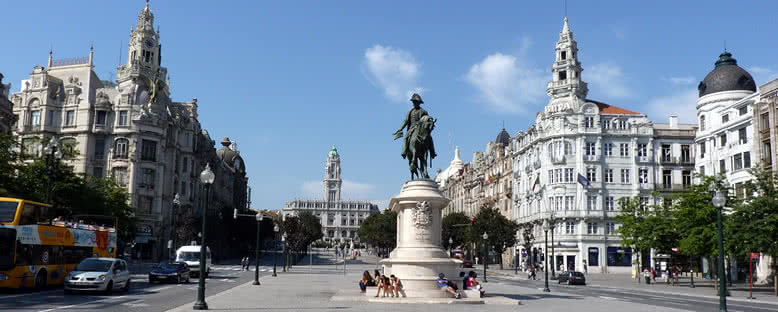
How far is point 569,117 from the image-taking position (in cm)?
Result: 8131

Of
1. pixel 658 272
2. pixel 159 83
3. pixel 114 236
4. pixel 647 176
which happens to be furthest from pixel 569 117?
pixel 114 236

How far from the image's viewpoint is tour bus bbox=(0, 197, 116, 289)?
2675 centimetres

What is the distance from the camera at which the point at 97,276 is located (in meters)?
28.0

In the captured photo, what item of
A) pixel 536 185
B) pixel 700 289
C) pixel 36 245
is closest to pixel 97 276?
pixel 36 245

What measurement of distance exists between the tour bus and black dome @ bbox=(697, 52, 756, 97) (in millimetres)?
60353

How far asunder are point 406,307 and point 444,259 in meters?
4.21

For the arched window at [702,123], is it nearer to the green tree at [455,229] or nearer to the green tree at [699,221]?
the green tree at [699,221]

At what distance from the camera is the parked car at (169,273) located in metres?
39.5

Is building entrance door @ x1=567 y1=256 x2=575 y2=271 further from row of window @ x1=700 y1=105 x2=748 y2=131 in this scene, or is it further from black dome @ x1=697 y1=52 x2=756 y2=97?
black dome @ x1=697 y1=52 x2=756 y2=97

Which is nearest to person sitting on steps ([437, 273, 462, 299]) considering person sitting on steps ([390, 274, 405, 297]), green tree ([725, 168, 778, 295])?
person sitting on steps ([390, 274, 405, 297])

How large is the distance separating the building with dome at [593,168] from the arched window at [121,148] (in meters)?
51.2

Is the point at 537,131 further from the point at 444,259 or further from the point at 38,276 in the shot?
the point at 38,276

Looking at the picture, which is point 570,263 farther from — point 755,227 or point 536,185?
point 755,227

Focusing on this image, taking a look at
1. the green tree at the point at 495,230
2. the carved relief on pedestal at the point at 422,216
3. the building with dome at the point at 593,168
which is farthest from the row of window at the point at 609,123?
the carved relief on pedestal at the point at 422,216
